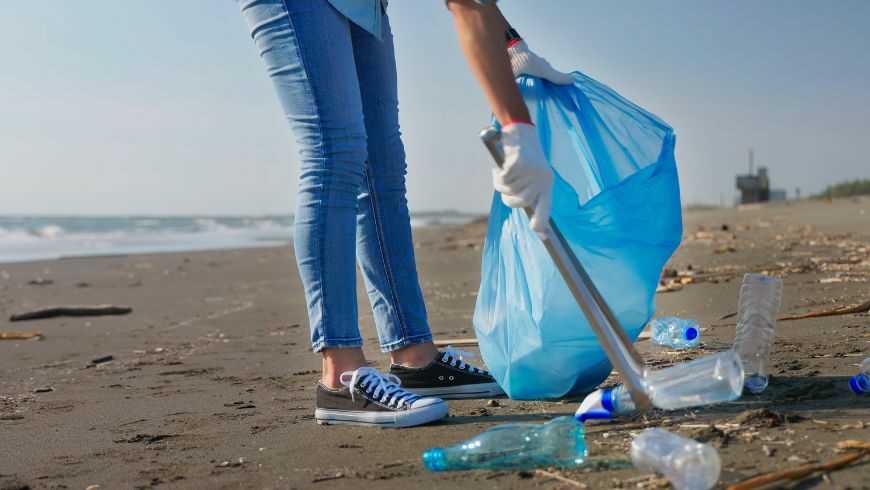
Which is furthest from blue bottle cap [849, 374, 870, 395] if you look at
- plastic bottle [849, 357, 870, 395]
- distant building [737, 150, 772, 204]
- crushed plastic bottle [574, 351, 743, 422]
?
distant building [737, 150, 772, 204]

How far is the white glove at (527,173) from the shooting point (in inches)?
79.9

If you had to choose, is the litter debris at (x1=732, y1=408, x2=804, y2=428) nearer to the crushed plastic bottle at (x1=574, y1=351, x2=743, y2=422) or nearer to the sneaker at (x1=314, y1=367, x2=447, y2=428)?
the crushed plastic bottle at (x1=574, y1=351, x2=743, y2=422)

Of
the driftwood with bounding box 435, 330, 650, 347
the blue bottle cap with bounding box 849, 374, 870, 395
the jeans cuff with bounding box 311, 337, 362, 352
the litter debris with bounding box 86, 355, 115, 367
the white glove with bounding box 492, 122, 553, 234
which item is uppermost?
the white glove with bounding box 492, 122, 553, 234

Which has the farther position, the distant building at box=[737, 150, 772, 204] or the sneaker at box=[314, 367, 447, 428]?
the distant building at box=[737, 150, 772, 204]

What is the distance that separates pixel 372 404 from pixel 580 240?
74 centimetres

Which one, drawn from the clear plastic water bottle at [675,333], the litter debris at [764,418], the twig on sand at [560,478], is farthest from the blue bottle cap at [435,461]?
the clear plastic water bottle at [675,333]

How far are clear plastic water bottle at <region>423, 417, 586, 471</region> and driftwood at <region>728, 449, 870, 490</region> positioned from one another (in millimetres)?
378

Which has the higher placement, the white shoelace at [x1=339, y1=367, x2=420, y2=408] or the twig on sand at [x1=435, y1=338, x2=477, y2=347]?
the white shoelace at [x1=339, y1=367, x2=420, y2=408]

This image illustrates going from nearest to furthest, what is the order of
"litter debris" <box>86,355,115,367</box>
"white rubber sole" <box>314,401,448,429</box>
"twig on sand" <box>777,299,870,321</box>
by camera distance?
1. "white rubber sole" <box>314,401,448,429</box>
2. "twig on sand" <box>777,299,870,321</box>
3. "litter debris" <box>86,355,115,367</box>

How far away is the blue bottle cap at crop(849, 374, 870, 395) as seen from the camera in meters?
2.16

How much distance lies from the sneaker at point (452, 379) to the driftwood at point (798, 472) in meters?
1.18

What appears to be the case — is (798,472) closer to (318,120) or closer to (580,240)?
(580,240)

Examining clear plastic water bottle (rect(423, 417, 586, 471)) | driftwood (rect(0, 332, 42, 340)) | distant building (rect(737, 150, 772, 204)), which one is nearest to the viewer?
clear plastic water bottle (rect(423, 417, 586, 471))

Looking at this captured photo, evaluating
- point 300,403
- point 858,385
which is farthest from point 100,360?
point 858,385
